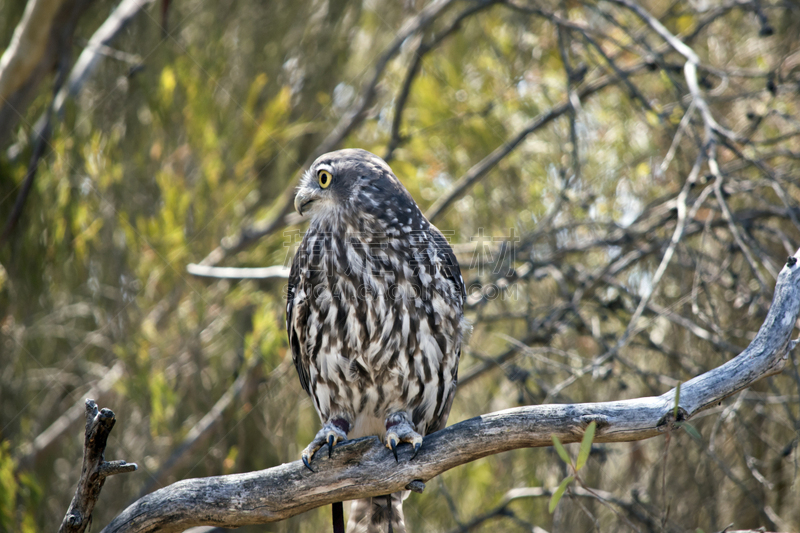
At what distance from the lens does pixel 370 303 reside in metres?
2.91

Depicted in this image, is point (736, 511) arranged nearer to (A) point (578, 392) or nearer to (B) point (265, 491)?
(A) point (578, 392)

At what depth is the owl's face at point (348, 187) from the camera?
304 cm

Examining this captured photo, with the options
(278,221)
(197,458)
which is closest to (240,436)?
(197,458)

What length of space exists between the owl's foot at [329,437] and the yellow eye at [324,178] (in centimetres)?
115

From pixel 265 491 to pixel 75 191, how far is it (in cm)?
289

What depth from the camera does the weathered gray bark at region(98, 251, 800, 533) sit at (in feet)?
6.75

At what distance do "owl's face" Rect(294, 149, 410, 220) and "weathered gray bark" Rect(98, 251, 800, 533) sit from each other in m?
1.12

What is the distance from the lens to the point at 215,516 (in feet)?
7.73

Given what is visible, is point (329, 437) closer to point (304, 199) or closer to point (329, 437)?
point (329, 437)

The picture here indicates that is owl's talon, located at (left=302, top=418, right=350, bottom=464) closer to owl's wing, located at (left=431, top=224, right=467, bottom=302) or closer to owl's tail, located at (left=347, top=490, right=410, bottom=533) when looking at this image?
owl's tail, located at (left=347, top=490, right=410, bottom=533)

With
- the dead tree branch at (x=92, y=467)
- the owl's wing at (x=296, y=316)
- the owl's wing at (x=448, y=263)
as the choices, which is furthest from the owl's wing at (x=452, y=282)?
the dead tree branch at (x=92, y=467)

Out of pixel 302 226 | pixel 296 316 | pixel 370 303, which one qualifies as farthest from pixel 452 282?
pixel 302 226

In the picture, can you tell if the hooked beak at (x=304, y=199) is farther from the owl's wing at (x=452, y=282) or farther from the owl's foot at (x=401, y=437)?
the owl's foot at (x=401, y=437)

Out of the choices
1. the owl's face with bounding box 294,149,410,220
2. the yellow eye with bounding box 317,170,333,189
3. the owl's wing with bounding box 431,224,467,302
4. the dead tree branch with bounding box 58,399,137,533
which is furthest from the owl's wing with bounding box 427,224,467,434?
the dead tree branch with bounding box 58,399,137,533
